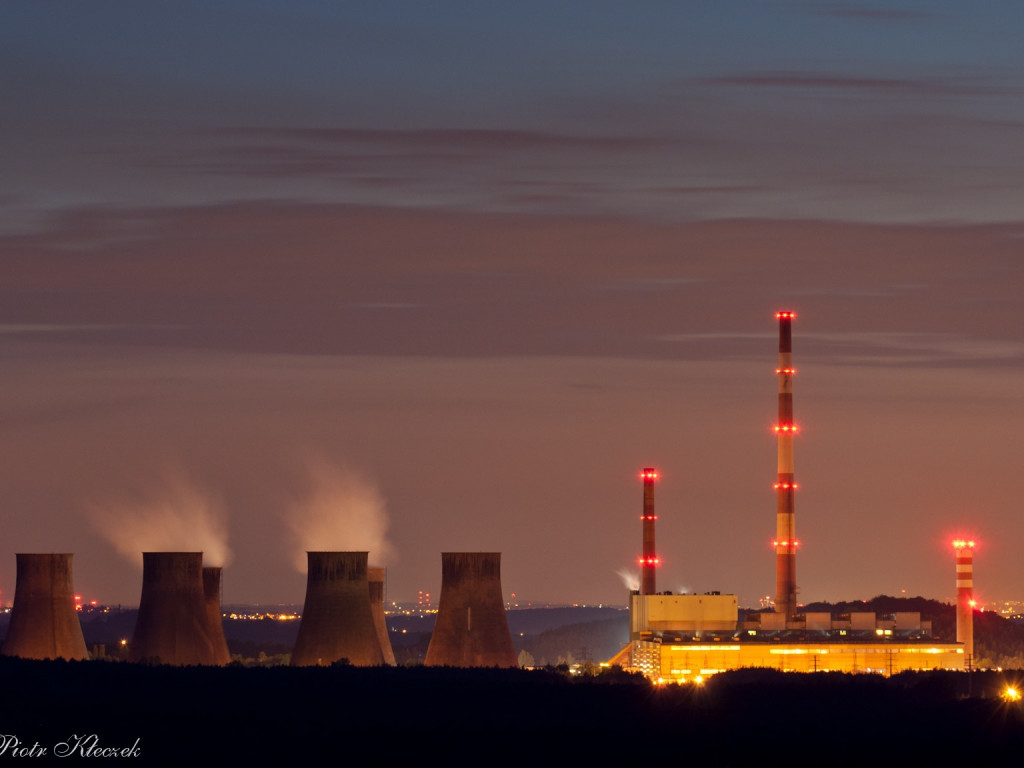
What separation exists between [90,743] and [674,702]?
23295mm

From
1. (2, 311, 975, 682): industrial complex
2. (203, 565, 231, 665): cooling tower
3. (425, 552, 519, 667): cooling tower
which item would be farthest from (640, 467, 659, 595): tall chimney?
(425, 552, 519, 667): cooling tower

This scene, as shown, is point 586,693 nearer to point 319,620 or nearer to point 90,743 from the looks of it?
point 319,620

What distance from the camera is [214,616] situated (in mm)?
78812

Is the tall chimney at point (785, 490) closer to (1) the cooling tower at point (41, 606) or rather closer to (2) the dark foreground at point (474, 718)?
(2) the dark foreground at point (474, 718)

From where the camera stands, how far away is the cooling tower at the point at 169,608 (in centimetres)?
6906

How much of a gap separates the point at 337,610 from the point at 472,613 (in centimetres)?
433

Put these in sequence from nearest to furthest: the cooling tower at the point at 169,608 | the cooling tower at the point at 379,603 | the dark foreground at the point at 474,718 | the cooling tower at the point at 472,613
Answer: the dark foreground at the point at 474,718 → the cooling tower at the point at 472,613 → the cooling tower at the point at 169,608 → the cooling tower at the point at 379,603

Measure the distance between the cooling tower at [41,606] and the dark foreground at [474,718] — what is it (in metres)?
0.75

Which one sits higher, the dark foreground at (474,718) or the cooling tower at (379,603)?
the cooling tower at (379,603)

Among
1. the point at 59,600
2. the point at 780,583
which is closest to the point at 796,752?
the point at 59,600

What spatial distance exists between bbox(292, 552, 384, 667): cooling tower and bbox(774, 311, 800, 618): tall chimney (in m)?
29.8

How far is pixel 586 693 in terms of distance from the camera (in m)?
76.0

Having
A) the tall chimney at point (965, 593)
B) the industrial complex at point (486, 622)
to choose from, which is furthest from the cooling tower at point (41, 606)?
the tall chimney at point (965, 593)

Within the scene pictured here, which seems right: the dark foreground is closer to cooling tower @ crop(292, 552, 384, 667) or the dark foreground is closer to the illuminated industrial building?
cooling tower @ crop(292, 552, 384, 667)
